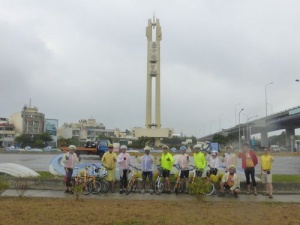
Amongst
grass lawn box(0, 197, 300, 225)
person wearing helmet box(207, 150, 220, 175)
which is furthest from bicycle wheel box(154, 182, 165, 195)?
grass lawn box(0, 197, 300, 225)

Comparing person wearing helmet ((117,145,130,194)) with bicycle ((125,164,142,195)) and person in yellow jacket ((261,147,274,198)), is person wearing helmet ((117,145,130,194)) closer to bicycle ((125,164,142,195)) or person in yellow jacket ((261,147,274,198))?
bicycle ((125,164,142,195))

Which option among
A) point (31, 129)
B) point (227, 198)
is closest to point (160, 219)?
point (227, 198)

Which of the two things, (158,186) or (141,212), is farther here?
(158,186)

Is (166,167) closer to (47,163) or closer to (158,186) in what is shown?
(158,186)

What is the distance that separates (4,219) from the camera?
746cm

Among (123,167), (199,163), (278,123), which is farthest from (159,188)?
(278,123)

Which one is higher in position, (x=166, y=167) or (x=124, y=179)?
(x=166, y=167)

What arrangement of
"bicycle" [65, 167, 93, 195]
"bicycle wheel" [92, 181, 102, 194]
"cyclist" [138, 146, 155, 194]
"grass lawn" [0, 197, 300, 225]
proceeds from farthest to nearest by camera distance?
"cyclist" [138, 146, 155, 194]
"bicycle wheel" [92, 181, 102, 194]
"bicycle" [65, 167, 93, 195]
"grass lawn" [0, 197, 300, 225]

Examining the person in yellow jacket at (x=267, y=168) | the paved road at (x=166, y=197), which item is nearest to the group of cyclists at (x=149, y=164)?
the paved road at (x=166, y=197)

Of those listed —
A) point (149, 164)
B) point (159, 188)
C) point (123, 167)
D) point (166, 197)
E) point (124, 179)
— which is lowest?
point (166, 197)

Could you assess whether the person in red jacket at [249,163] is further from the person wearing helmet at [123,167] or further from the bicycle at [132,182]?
the person wearing helmet at [123,167]

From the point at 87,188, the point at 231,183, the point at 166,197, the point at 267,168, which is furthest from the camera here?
the point at 267,168

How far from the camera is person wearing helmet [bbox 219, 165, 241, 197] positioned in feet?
39.3

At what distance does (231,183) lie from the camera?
475 inches
